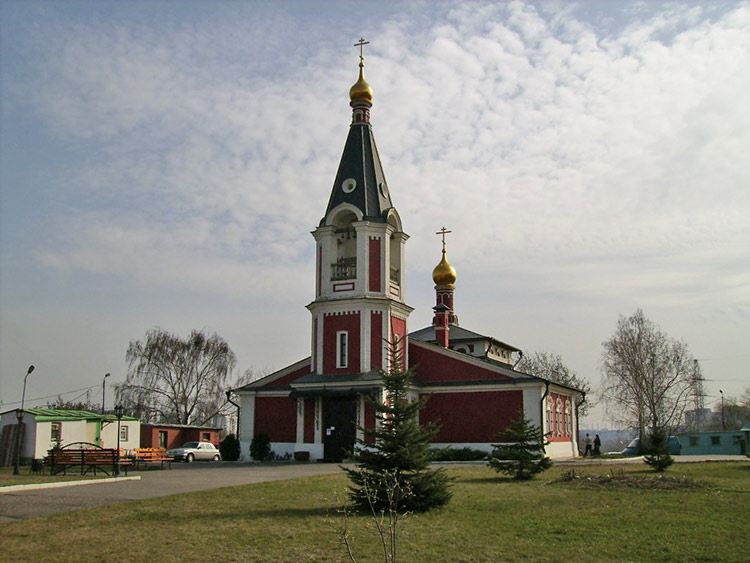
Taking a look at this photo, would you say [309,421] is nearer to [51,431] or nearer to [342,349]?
[342,349]

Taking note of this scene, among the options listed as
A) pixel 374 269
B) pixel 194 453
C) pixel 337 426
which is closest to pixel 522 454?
pixel 337 426

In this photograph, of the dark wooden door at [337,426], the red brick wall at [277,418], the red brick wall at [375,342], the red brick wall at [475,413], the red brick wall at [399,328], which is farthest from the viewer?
the red brick wall at [277,418]

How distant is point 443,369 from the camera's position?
35656mm

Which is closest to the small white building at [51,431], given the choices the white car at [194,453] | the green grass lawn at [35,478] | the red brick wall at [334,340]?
the white car at [194,453]

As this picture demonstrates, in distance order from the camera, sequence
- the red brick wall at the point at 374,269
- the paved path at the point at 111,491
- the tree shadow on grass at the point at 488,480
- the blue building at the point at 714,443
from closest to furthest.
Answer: the paved path at the point at 111,491
the tree shadow on grass at the point at 488,480
the red brick wall at the point at 374,269
the blue building at the point at 714,443

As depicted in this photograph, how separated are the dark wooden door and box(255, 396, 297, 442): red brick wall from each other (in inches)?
94.4

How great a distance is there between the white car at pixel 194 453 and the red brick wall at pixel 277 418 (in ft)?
10.1

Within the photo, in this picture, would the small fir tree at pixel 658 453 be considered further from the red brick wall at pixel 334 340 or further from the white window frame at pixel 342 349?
the white window frame at pixel 342 349

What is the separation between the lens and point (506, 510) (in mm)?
14148

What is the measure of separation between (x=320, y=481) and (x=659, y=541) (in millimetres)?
10903

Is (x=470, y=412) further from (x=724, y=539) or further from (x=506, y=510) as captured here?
(x=724, y=539)

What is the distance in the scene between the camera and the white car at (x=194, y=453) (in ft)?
125

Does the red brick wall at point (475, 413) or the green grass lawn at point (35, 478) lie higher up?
the red brick wall at point (475, 413)

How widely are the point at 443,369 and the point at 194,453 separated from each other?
14.2 metres
